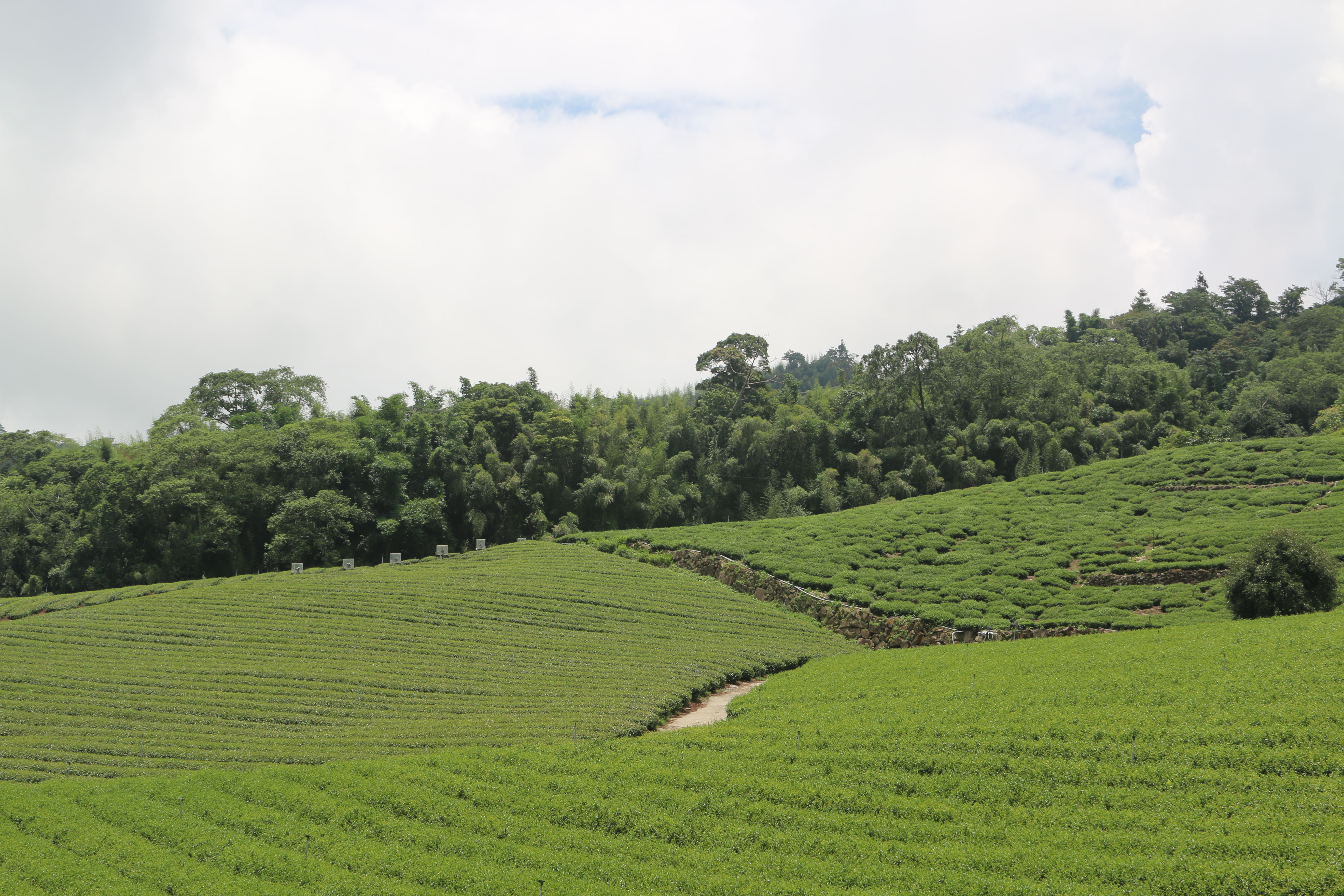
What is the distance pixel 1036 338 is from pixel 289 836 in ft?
326

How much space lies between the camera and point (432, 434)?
67438mm

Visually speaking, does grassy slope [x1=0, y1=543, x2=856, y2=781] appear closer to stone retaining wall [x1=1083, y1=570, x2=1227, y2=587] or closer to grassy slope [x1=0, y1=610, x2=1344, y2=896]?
grassy slope [x1=0, y1=610, x2=1344, y2=896]

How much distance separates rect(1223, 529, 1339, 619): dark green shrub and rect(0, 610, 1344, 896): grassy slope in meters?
6.98

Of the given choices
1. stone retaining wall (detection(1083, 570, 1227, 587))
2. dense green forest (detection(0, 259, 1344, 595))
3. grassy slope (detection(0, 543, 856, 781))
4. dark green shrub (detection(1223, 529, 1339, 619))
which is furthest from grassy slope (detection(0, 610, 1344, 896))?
dense green forest (detection(0, 259, 1344, 595))

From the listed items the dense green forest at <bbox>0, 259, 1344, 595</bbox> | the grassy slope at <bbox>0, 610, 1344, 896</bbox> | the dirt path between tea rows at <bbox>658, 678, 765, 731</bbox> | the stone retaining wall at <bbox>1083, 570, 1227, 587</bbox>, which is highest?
the dense green forest at <bbox>0, 259, 1344, 595</bbox>

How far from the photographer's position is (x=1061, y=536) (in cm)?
4241

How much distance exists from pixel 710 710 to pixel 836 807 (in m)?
11.4

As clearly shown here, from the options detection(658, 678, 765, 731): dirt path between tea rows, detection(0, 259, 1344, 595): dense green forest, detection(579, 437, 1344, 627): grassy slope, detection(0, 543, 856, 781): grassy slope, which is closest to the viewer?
detection(0, 543, 856, 781): grassy slope

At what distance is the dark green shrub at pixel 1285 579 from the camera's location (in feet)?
90.7

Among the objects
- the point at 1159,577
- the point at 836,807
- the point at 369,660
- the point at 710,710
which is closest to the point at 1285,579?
the point at 1159,577

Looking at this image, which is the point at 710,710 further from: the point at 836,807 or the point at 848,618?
the point at 848,618

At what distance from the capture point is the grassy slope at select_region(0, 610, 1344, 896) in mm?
13195

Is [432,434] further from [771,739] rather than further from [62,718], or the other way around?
[771,739]

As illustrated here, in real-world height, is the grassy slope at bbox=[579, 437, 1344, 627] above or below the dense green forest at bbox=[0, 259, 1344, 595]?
below
